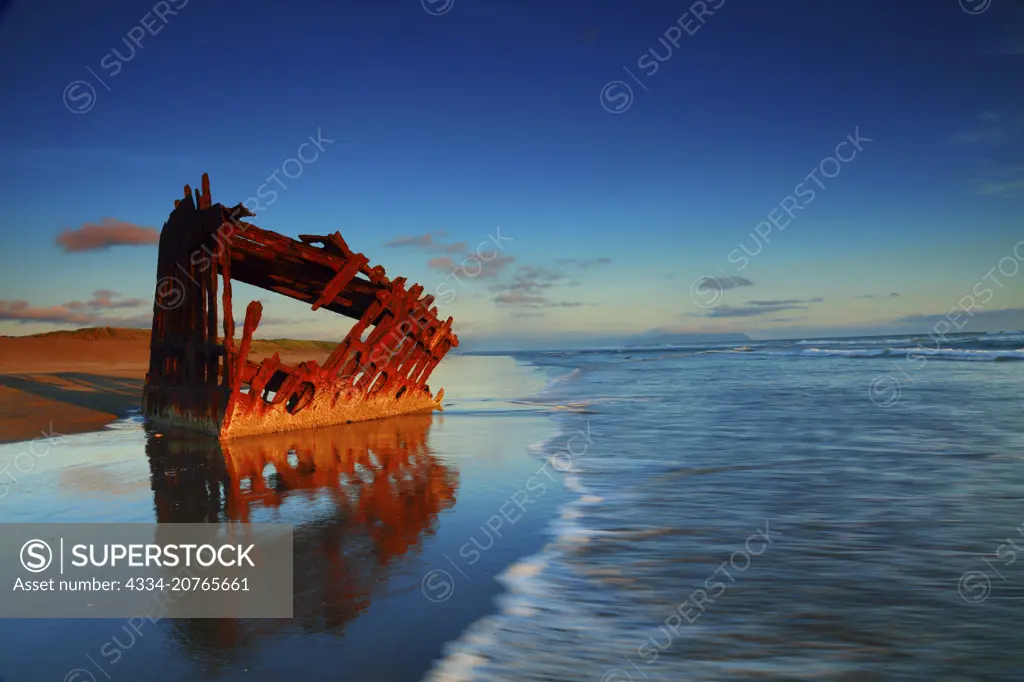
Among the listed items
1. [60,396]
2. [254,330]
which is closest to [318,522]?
[254,330]

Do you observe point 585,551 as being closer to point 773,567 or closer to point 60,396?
point 773,567

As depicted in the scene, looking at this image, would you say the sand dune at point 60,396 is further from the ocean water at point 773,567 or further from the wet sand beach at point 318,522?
the ocean water at point 773,567

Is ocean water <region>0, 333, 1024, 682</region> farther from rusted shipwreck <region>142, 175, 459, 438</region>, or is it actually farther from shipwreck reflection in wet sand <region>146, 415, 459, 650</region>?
rusted shipwreck <region>142, 175, 459, 438</region>

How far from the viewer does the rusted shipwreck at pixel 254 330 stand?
9914 mm

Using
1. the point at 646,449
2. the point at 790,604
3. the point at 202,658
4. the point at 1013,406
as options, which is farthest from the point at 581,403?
the point at 202,658

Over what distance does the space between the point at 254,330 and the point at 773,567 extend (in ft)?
24.7

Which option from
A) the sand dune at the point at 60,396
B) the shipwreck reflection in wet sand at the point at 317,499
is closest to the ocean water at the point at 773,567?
the shipwreck reflection in wet sand at the point at 317,499

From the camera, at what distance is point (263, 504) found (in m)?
6.04

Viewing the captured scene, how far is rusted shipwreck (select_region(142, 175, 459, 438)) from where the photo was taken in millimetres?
9914

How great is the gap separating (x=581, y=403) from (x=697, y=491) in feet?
31.9

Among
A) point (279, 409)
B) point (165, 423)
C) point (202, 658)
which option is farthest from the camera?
point (165, 423)

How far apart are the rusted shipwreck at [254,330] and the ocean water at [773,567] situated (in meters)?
4.38

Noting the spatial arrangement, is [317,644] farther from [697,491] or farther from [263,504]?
[697,491]

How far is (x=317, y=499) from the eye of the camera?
628 cm
